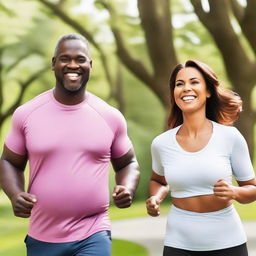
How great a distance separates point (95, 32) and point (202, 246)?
18637mm

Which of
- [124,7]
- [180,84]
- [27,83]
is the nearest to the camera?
[180,84]

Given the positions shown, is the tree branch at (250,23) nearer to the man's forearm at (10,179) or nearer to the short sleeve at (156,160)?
the short sleeve at (156,160)

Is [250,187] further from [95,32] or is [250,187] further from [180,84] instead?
[95,32]

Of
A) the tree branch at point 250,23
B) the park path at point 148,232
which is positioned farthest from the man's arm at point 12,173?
the tree branch at point 250,23

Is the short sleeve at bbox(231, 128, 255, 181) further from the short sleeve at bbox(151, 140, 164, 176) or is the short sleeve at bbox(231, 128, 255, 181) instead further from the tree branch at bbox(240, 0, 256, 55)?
the tree branch at bbox(240, 0, 256, 55)

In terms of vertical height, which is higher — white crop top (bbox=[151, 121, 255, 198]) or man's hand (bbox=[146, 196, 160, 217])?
white crop top (bbox=[151, 121, 255, 198])

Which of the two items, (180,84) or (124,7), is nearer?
(180,84)

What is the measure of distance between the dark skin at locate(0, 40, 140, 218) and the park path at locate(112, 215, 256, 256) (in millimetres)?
5670

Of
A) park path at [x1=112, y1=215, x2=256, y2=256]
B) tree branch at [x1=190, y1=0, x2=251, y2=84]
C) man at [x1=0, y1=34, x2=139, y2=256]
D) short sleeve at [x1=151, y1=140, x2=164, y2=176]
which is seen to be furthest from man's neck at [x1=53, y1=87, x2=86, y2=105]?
tree branch at [x1=190, y1=0, x2=251, y2=84]

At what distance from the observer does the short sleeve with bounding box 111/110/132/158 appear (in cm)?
412

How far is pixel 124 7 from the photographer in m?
21.1

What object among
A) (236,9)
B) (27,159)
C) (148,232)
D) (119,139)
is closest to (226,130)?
(119,139)

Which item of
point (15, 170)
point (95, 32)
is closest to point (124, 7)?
point (95, 32)

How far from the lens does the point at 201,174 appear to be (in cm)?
376
